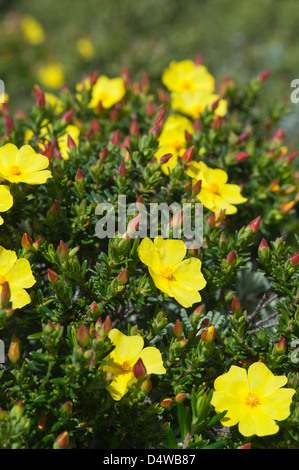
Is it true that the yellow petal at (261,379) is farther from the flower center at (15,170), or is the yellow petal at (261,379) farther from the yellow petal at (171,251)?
the flower center at (15,170)

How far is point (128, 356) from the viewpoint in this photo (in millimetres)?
1662

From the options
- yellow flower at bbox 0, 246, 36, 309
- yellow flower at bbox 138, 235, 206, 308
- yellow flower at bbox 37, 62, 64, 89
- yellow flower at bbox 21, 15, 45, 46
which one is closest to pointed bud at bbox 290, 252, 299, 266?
yellow flower at bbox 138, 235, 206, 308

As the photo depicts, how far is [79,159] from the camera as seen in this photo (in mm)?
2273

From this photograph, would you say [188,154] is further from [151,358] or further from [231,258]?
[151,358]

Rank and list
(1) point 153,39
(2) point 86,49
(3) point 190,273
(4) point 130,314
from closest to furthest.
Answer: (3) point 190,273 < (4) point 130,314 < (1) point 153,39 < (2) point 86,49

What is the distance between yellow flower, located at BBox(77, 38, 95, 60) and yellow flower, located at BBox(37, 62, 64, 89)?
0.48 m

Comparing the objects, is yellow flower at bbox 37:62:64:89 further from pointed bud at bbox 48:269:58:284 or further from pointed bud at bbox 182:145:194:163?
pointed bud at bbox 48:269:58:284

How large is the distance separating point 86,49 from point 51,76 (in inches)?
37.4

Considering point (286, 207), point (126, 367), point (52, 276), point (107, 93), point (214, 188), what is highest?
point (107, 93)

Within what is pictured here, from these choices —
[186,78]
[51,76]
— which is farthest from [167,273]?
[51,76]

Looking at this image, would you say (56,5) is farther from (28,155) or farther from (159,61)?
(28,155)

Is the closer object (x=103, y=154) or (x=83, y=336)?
(x=83, y=336)

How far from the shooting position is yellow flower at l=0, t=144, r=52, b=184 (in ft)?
6.05
